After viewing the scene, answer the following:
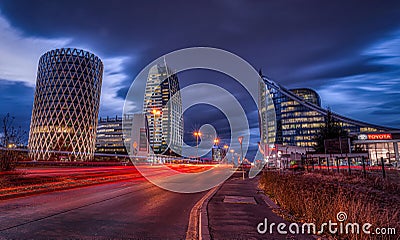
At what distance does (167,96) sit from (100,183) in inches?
5595

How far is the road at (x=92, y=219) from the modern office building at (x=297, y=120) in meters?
140

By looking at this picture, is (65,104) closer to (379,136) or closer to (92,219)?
(379,136)

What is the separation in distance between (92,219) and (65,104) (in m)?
147

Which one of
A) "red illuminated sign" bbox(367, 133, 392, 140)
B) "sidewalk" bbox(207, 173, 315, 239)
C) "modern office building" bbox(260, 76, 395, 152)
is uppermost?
"modern office building" bbox(260, 76, 395, 152)

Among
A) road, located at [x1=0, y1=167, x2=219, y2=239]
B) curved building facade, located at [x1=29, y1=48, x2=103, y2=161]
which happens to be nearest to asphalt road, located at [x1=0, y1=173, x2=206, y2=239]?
road, located at [x1=0, y1=167, x2=219, y2=239]

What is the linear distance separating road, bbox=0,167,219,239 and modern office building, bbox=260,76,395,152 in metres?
140

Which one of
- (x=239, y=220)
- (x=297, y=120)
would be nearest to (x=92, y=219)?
(x=239, y=220)

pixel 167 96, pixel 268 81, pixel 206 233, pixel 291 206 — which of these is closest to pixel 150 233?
pixel 206 233

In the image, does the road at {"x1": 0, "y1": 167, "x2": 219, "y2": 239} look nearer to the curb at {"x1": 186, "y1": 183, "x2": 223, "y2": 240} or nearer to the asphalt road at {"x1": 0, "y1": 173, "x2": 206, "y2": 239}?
the asphalt road at {"x1": 0, "y1": 173, "x2": 206, "y2": 239}

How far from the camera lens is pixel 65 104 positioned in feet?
448

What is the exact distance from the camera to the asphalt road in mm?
5613

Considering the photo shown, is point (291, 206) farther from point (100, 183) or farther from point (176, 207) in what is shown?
point (100, 183)

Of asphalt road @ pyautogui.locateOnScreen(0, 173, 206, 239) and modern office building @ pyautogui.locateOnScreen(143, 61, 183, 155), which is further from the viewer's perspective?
modern office building @ pyautogui.locateOnScreen(143, 61, 183, 155)

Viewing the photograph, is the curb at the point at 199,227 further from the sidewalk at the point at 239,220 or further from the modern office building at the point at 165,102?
the modern office building at the point at 165,102
